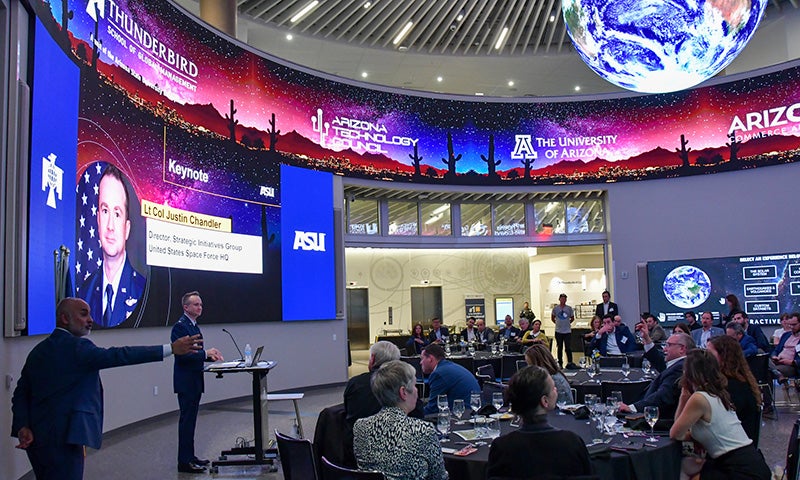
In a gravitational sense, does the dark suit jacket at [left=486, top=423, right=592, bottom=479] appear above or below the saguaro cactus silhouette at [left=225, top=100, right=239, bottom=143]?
below

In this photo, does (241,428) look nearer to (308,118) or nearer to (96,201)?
(96,201)

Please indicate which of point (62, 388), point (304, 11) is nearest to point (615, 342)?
point (62, 388)

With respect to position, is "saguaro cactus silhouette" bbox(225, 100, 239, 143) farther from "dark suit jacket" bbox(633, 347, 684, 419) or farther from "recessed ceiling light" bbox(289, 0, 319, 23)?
"dark suit jacket" bbox(633, 347, 684, 419)

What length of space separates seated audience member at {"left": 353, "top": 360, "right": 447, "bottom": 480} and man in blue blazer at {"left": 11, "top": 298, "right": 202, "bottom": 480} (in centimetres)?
124

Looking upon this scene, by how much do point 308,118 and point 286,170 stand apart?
1246 millimetres

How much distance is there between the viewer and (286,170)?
11820mm

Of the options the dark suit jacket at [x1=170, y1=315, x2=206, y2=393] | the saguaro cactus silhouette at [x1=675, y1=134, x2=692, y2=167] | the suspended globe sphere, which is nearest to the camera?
the dark suit jacket at [x1=170, y1=315, x2=206, y2=393]

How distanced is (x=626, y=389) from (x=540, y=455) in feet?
12.8

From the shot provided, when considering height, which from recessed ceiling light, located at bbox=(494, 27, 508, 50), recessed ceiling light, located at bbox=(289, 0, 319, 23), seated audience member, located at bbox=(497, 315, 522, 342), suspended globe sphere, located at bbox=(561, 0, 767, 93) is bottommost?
seated audience member, located at bbox=(497, 315, 522, 342)

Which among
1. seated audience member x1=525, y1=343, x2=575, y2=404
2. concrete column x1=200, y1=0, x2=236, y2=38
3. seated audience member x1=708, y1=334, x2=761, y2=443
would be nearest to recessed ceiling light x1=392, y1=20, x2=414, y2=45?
concrete column x1=200, y1=0, x2=236, y2=38

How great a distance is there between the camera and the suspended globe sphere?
7.32 m

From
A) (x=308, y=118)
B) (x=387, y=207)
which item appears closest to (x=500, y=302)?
(x=387, y=207)

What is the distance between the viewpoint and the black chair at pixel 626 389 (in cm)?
613

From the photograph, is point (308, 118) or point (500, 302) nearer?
point (308, 118)
